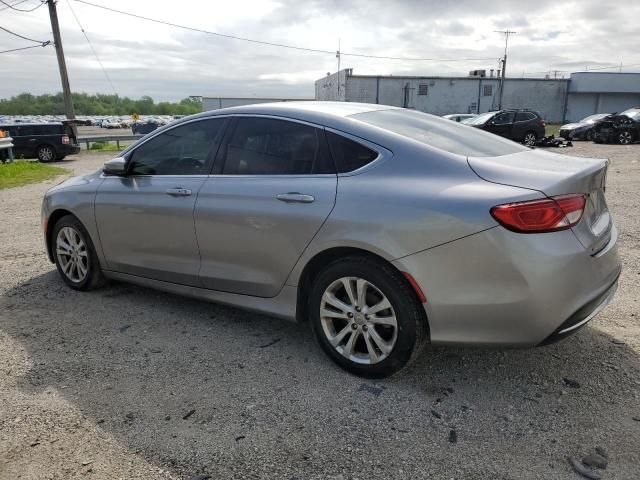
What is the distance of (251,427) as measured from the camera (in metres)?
2.70

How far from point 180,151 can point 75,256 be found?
157 centimetres

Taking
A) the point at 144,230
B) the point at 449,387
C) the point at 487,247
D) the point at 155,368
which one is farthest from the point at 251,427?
the point at 144,230

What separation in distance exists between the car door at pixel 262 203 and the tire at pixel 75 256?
1446mm

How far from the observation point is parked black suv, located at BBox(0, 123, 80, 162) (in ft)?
65.3

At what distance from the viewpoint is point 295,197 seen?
3.20m

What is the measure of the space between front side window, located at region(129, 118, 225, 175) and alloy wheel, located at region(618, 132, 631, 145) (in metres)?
23.0

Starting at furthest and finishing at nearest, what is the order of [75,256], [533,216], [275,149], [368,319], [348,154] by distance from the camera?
[75,256], [275,149], [348,154], [368,319], [533,216]

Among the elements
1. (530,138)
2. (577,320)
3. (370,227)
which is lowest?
(530,138)

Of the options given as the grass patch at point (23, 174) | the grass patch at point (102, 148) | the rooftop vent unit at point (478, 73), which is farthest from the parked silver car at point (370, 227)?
the rooftop vent unit at point (478, 73)

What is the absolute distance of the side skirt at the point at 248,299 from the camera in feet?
11.0

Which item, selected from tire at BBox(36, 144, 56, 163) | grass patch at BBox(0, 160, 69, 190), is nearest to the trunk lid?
grass patch at BBox(0, 160, 69, 190)

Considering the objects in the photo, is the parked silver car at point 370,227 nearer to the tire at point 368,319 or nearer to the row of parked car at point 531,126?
the tire at point 368,319

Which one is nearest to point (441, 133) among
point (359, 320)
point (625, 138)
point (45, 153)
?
point (359, 320)

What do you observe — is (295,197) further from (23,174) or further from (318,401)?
(23,174)
